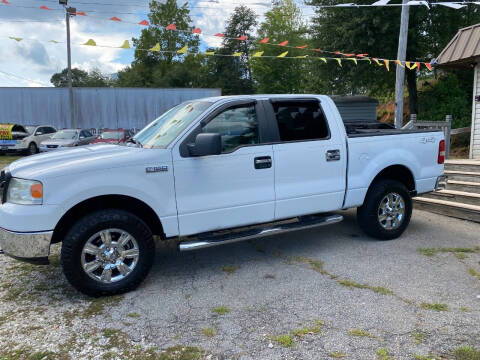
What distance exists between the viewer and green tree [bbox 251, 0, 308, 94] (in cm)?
4275

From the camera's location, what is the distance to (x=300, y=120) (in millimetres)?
4805

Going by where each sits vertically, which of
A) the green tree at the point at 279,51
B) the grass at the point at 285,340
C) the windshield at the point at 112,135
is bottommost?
the grass at the point at 285,340

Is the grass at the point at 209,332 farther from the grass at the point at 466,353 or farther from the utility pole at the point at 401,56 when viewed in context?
the utility pole at the point at 401,56

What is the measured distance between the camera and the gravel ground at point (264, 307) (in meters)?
3.00

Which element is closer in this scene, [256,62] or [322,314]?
[322,314]

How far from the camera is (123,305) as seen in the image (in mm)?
3713

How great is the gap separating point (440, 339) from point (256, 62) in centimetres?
4305

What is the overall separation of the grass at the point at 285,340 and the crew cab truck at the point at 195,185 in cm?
130

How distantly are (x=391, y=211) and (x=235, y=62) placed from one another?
153 ft

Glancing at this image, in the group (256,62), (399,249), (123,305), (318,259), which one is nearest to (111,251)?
(123,305)

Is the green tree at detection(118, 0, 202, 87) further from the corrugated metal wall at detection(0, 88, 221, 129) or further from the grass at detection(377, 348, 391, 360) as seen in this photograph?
the grass at detection(377, 348, 391, 360)

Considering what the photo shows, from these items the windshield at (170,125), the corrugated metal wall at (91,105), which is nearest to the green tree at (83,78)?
the corrugated metal wall at (91,105)

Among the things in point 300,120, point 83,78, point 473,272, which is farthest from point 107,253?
point 83,78

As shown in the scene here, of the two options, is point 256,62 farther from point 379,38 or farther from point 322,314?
point 322,314
